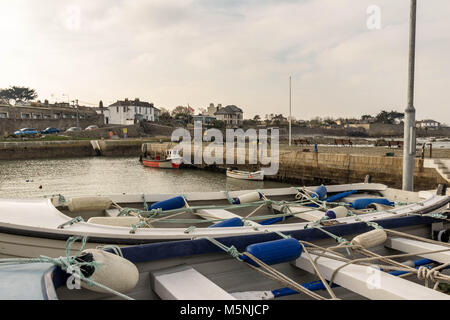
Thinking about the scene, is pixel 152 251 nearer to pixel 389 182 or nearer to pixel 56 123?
pixel 389 182

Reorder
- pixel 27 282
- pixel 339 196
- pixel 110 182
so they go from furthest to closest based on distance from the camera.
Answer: pixel 110 182, pixel 339 196, pixel 27 282

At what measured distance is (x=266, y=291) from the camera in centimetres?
353

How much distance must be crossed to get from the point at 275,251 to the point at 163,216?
9.19 ft

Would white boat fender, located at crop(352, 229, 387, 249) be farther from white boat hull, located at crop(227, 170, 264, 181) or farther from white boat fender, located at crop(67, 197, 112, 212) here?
white boat hull, located at crop(227, 170, 264, 181)

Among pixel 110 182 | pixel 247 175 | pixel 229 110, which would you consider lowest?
pixel 110 182

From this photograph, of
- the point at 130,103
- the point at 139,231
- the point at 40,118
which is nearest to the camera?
the point at 139,231

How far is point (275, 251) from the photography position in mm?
3533

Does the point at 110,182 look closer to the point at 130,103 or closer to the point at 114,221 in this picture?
the point at 114,221

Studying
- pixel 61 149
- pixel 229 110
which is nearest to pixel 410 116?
pixel 61 149

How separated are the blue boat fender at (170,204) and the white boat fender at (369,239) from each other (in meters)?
3.19

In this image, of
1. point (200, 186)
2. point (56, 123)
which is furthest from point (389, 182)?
point (56, 123)

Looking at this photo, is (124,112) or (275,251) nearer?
(275,251)

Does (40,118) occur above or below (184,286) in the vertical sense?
above
